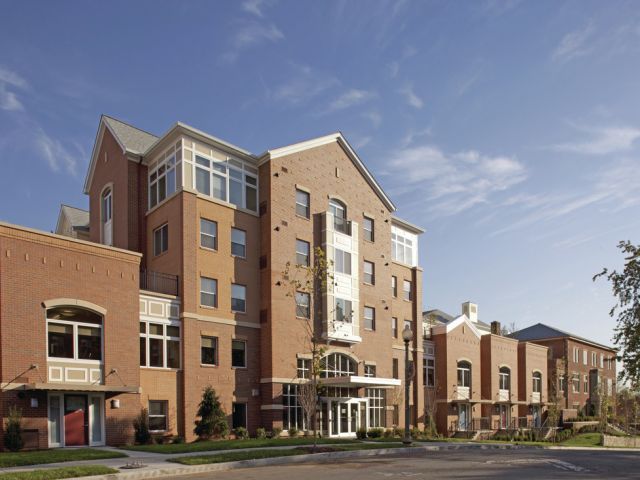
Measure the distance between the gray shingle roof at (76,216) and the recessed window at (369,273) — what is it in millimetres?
18451

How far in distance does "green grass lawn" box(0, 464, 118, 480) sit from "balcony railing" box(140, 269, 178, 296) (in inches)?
565

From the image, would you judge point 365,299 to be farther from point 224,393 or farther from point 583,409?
point 583,409

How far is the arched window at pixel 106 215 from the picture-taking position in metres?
36.3

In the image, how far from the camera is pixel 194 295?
31438 millimetres

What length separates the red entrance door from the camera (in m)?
25.4

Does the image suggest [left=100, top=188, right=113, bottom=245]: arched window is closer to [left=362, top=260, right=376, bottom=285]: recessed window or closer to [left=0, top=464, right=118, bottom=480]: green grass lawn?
[left=362, top=260, right=376, bottom=285]: recessed window

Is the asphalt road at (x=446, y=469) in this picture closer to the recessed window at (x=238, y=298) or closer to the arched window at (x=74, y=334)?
the arched window at (x=74, y=334)

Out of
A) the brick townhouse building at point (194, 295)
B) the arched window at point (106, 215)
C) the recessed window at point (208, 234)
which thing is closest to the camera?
the brick townhouse building at point (194, 295)

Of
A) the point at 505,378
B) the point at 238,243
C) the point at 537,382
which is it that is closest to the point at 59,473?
the point at 238,243

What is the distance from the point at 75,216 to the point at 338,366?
68.6ft

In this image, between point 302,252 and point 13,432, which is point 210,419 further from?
point 302,252

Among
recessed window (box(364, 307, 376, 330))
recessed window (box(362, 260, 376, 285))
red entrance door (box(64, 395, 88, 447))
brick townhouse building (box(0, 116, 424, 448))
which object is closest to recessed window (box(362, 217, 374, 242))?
brick townhouse building (box(0, 116, 424, 448))

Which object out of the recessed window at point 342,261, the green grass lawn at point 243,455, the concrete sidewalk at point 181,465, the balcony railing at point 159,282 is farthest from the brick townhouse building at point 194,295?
the green grass lawn at point 243,455

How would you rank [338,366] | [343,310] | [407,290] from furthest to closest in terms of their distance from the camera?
[407,290] → [343,310] → [338,366]
